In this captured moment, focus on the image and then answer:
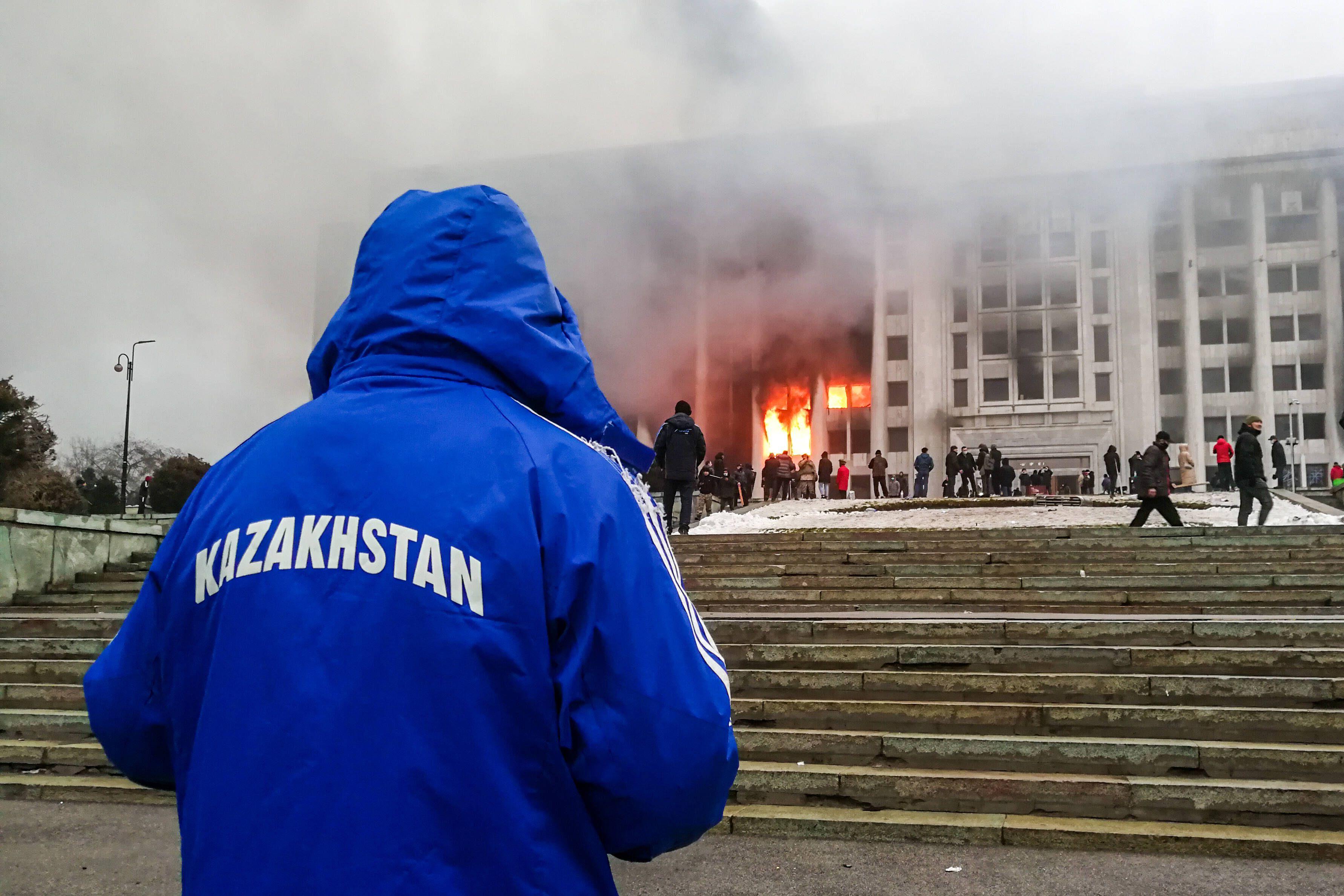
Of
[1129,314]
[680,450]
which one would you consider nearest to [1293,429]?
[1129,314]

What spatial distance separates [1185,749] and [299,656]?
402cm

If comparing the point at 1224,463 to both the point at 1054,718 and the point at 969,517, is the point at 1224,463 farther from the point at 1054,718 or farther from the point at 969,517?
the point at 1054,718

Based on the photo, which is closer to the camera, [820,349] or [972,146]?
[972,146]

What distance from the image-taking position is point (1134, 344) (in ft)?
138

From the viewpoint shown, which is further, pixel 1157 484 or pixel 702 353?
pixel 702 353

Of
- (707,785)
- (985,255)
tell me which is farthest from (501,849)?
(985,255)

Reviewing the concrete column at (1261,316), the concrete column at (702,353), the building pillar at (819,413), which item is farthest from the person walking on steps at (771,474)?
the concrete column at (1261,316)

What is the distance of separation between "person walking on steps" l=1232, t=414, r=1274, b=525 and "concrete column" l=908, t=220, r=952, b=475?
102 ft

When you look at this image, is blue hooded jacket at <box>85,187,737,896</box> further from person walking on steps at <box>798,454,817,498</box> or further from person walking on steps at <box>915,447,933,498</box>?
person walking on steps at <box>798,454,817,498</box>

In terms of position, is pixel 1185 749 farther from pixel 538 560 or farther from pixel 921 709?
pixel 538 560

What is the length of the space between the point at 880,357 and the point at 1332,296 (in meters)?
16.0

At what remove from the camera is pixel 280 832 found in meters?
1.02

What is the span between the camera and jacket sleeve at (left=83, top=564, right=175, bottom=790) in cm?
122

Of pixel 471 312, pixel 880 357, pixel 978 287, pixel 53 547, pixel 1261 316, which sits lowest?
pixel 53 547
